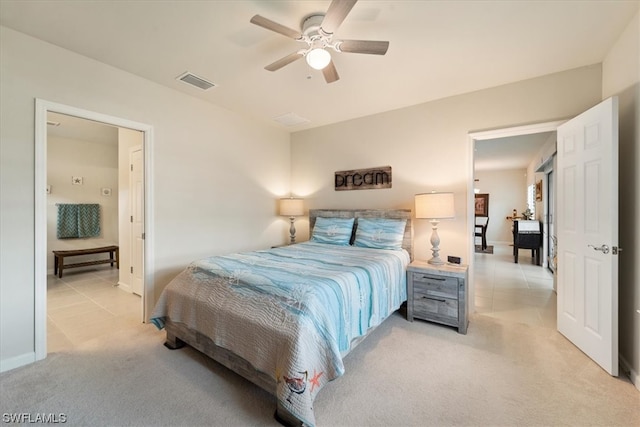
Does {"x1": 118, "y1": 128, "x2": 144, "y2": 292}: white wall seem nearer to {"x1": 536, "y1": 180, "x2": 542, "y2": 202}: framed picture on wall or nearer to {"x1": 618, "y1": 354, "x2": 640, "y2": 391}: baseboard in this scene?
{"x1": 618, "y1": 354, "x2": 640, "y2": 391}: baseboard

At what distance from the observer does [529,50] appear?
2.37 metres

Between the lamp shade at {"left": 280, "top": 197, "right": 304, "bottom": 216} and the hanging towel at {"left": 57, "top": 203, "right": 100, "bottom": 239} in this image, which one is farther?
the hanging towel at {"left": 57, "top": 203, "right": 100, "bottom": 239}

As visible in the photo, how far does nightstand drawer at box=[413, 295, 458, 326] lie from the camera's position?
2.75 meters

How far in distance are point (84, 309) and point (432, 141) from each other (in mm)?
4993

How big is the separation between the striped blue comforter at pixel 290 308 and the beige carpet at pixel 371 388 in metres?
0.29

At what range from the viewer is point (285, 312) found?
169 centimetres

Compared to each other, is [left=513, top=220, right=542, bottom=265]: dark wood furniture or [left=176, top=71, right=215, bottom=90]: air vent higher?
[left=176, top=71, right=215, bottom=90]: air vent

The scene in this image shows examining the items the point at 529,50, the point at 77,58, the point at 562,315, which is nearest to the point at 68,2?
the point at 77,58

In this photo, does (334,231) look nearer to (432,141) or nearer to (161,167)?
(432,141)

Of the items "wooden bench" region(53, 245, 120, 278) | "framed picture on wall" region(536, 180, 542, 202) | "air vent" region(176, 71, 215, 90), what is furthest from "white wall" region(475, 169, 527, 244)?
"wooden bench" region(53, 245, 120, 278)

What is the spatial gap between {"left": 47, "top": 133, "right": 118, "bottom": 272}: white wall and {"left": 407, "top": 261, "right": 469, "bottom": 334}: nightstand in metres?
6.35

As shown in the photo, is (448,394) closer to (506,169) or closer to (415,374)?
(415,374)

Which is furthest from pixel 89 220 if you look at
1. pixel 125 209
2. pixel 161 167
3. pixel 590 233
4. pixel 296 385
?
pixel 590 233

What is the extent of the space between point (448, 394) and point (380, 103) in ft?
10.7
